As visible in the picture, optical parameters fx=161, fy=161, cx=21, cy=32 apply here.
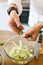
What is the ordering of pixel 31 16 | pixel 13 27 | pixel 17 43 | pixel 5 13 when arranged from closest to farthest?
pixel 17 43, pixel 13 27, pixel 31 16, pixel 5 13

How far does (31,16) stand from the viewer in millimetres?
1358

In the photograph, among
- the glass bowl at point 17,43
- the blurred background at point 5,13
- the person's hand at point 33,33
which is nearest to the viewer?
the glass bowl at point 17,43

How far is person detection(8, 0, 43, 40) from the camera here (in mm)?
932

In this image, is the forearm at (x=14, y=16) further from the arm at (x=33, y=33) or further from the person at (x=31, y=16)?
the arm at (x=33, y=33)

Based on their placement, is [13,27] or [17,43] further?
[13,27]

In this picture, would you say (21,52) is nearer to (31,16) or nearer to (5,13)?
(31,16)

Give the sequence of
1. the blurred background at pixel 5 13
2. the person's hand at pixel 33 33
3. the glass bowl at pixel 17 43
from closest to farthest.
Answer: the glass bowl at pixel 17 43 → the person's hand at pixel 33 33 → the blurred background at pixel 5 13

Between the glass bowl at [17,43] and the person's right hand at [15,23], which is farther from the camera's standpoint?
the person's right hand at [15,23]

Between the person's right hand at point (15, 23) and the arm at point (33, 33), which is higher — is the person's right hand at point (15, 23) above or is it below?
above

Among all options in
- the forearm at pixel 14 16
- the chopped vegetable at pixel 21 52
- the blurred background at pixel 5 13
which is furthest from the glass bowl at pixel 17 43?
the blurred background at pixel 5 13

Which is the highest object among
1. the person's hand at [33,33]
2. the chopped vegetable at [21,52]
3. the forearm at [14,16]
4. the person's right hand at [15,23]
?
the forearm at [14,16]

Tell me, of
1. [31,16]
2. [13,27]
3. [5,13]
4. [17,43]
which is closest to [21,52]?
[17,43]

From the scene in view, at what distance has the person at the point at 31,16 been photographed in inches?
36.7

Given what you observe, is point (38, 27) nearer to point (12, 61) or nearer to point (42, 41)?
point (42, 41)
